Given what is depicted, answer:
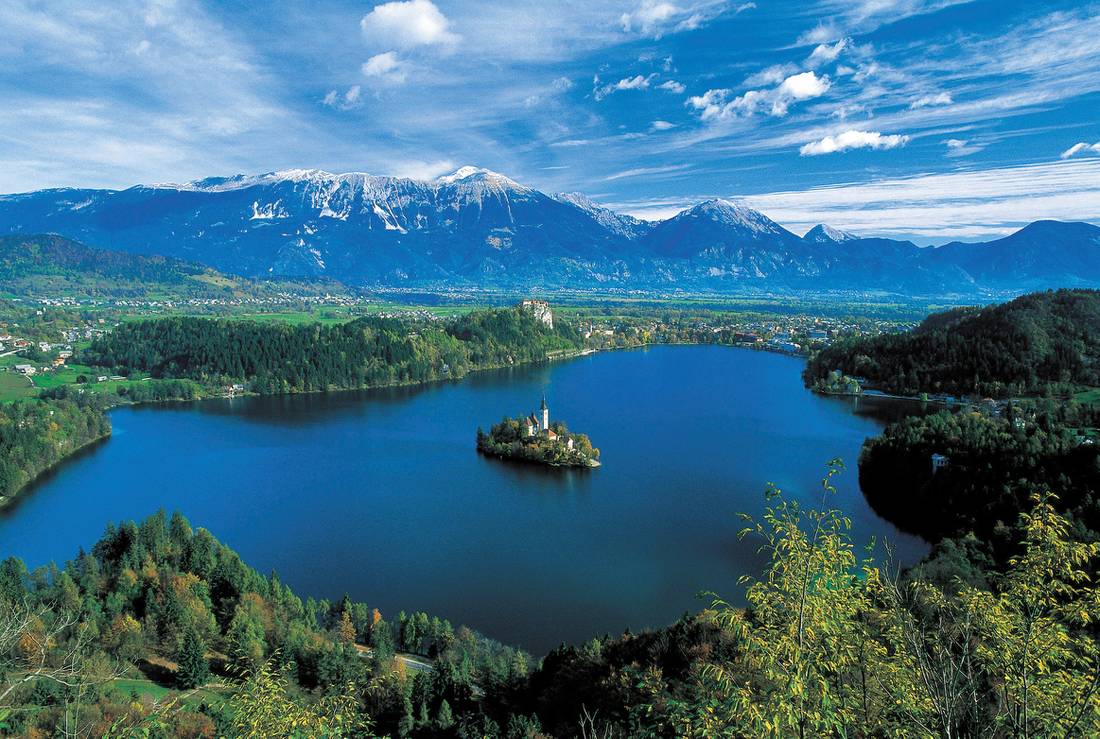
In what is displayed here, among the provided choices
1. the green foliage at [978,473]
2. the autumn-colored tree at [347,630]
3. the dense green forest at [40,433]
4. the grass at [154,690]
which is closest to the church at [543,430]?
the green foliage at [978,473]

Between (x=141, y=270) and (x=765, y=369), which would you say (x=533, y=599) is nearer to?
(x=765, y=369)

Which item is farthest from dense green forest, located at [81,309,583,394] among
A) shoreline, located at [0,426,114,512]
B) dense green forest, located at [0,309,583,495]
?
shoreline, located at [0,426,114,512]

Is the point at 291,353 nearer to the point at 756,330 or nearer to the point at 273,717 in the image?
the point at 273,717

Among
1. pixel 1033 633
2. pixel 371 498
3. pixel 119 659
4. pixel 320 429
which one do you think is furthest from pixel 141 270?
pixel 1033 633

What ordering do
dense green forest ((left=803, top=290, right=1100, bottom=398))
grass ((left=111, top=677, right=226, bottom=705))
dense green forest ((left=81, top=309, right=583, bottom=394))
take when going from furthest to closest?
dense green forest ((left=81, top=309, right=583, bottom=394)), dense green forest ((left=803, top=290, right=1100, bottom=398)), grass ((left=111, top=677, right=226, bottom=705))

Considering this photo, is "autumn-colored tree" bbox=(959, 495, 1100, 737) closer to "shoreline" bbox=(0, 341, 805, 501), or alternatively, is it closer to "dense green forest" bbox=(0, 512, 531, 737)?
"dense green forest" bbox=(0, 512, 531, 737)

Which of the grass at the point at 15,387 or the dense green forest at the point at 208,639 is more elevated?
the grass at the point at 15,387

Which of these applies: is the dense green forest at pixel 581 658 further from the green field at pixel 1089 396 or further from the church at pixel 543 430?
the green field at pixel 1089 396
